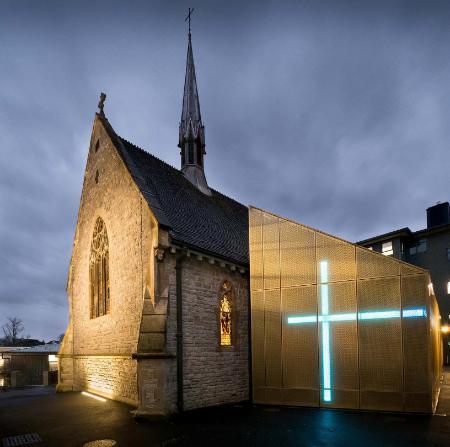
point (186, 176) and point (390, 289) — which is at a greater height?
point (186, 176)

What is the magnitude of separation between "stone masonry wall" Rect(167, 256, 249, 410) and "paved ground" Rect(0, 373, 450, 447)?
85 centimetres

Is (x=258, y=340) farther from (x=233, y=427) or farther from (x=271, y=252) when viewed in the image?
(x=233, y=427)

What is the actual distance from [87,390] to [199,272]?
8.14 meters

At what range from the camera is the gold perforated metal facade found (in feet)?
39.3

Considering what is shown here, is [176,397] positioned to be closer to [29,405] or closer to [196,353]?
[196,353]

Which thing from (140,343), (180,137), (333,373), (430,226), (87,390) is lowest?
(87,390)

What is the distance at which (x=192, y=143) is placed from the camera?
23.8 m

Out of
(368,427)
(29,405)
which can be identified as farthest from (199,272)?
(29,405)

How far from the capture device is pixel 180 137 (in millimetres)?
24312

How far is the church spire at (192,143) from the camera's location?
75.3 ft

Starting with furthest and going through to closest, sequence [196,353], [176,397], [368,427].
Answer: [196,353]
[176,397]
[368,427]

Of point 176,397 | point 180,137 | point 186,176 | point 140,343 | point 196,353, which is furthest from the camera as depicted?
point 180,137

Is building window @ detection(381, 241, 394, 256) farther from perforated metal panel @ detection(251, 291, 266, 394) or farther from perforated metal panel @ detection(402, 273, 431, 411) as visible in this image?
perforated metal panel @ detection(402, 273, 431, 411)

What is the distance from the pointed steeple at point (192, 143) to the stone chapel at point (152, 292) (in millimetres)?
2414
